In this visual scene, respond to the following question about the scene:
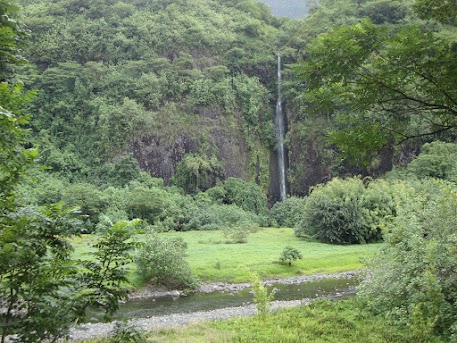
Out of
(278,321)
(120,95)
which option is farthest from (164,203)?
(278,321)

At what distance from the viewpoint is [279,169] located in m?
58.6

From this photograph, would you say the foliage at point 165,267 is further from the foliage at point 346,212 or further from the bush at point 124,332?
the foliage at point 346,212

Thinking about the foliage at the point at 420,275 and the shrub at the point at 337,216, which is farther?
the shrub at the point at 337,216

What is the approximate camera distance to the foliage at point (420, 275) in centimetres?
873

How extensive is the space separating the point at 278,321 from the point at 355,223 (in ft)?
85.1

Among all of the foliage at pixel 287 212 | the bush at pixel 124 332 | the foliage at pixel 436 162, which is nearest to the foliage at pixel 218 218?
the foliage at pixel 287 212

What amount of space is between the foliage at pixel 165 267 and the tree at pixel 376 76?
50.0 feet

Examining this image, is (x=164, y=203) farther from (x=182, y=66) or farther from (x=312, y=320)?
(x=312, y=320)

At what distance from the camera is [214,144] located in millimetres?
55219

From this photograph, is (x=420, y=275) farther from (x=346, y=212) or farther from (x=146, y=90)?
(x=146, y=90)

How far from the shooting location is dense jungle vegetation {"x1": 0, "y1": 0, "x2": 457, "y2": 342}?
173 inches

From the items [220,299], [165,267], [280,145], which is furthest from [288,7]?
[220,299]

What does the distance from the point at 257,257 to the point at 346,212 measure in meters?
11.9

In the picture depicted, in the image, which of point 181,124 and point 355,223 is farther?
point 181,124
